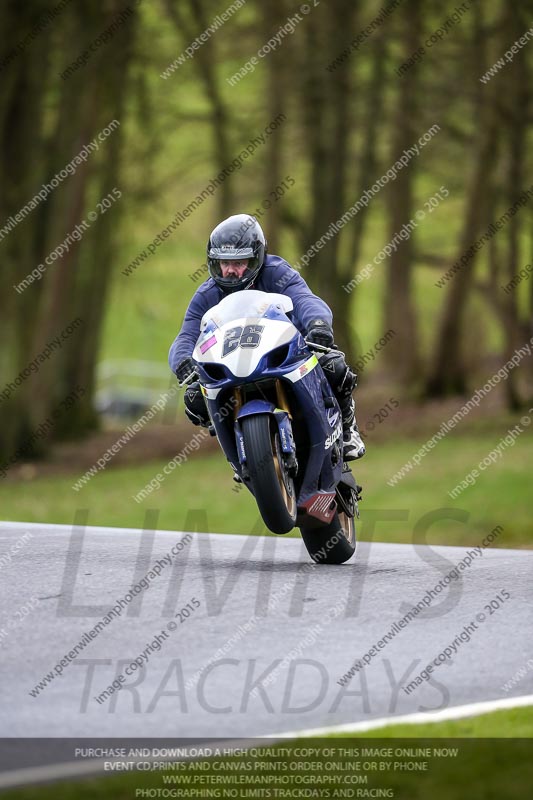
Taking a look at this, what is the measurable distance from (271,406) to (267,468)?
415 millimetres

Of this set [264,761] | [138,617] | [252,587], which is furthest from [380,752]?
[252,587]

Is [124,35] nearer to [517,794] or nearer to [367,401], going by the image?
[367,401]

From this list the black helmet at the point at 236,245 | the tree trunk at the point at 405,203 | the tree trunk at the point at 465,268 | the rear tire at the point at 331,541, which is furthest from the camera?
the tree trunk at the point at 465,268

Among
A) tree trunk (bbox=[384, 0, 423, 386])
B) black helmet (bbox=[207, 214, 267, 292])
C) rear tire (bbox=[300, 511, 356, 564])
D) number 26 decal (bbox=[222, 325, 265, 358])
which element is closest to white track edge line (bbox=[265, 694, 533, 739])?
number 26 decal (bbox=[222, 325, 265, 358])

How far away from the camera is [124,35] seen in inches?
1086

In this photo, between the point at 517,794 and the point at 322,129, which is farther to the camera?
the point at 322,129

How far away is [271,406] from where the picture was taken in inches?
316

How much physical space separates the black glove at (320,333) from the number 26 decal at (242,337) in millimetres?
473

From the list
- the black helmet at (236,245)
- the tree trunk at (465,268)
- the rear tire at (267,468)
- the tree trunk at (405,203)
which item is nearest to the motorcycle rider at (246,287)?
the black helmet at (236,245)

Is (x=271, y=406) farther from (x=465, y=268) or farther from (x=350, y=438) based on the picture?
(x=465, y=268)

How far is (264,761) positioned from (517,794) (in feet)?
3.18

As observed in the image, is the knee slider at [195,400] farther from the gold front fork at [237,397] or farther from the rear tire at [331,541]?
the rear tire at [331,541]

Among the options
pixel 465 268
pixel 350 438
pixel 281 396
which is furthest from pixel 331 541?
Answer: pixel 465 268

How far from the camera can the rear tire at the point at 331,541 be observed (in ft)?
29.7
